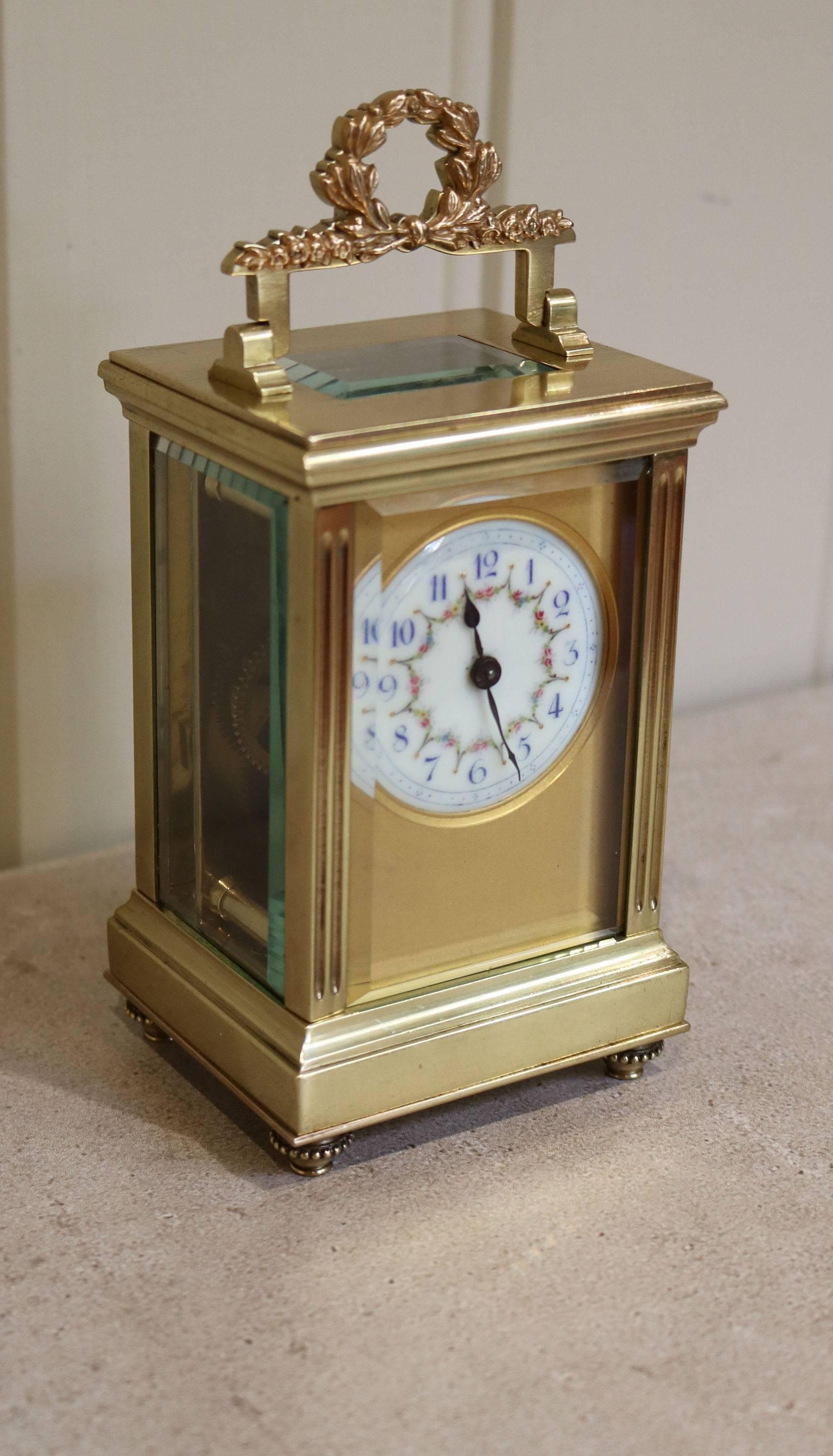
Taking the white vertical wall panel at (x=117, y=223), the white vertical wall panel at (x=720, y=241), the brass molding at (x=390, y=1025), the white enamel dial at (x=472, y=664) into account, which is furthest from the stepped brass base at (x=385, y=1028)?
the white vertical wall panel at (x=720, y=241)

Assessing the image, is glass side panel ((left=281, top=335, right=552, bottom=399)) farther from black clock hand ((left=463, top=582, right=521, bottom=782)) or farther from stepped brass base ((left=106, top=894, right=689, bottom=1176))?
stepped brass base ((left=106, top=894, right=689, bottom=1176))

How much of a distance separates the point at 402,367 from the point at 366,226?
85 mm

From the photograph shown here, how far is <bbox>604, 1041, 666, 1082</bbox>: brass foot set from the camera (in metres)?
1.16

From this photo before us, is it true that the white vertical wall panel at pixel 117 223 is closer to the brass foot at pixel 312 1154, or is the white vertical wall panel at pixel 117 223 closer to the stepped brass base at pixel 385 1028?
the stepped brass base at pixel 385 1028

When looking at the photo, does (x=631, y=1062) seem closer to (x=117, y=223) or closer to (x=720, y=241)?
(x=117, y=223)

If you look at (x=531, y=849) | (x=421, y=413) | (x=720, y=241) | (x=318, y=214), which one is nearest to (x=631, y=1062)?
(x=531, y=849)

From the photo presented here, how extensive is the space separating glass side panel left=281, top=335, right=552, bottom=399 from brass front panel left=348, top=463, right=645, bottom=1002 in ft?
0.25

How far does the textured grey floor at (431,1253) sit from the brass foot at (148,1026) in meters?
0.01

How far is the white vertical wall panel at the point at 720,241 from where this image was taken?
58.8 inches

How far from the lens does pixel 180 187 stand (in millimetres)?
1327

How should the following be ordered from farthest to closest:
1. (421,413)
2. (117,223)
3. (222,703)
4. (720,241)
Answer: (720,241) → (117,223) → (222,703) → (421,413)

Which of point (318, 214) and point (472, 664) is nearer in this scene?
point (472, 664)

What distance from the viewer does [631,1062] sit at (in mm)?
1161

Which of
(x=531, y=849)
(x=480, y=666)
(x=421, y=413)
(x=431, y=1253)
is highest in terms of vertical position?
(x=421, y=413)
